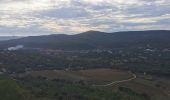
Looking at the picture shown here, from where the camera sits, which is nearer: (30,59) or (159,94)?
(159,94)

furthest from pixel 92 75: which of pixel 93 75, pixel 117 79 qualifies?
pixel 117 79

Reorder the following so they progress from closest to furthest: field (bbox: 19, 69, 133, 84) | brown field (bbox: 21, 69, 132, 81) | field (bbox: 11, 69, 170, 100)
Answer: field (bbox: 11, 69, 170, 100)
field (bbox: 19, 69, 133, 84)
brown field (bbox: 21, 69, 132, 81)

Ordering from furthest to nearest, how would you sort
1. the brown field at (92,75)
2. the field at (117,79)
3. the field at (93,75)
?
1. the brown field at (92,75)
2. the field at (93,75)
3. the field at (117,79)

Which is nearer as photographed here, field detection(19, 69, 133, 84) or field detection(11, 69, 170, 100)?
field detection(11, 69, 170, 100)

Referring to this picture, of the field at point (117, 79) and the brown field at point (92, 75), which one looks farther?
the brown field at point (92, 75)

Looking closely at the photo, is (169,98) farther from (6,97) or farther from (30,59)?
(30,59)

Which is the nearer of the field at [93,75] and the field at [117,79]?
the field at [117,79]

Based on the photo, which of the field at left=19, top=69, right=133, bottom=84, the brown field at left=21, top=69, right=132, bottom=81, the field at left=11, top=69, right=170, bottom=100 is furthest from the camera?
the brown field at left=21, top=69, right=132, bottom=81

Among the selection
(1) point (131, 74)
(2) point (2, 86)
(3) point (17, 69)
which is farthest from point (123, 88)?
(3) point (17, 69)

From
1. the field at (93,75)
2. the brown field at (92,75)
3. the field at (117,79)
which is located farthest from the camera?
the brown field at (92,75)

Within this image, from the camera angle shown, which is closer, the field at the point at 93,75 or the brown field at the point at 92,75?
the field at the point at 93,75

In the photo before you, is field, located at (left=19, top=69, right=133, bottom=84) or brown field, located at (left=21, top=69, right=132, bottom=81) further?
brown field, located at (left=21, top=69, right=132, bottom=81)
